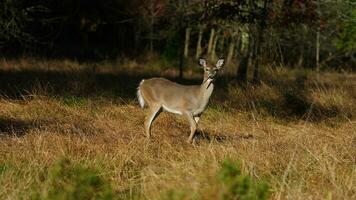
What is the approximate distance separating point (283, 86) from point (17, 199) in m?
9.08

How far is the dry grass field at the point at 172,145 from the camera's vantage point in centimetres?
557

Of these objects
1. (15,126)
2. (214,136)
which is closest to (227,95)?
(214,136)

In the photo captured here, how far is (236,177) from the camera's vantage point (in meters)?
4.56

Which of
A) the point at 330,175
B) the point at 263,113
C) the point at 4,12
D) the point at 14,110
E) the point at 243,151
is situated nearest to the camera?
the point at 330,175

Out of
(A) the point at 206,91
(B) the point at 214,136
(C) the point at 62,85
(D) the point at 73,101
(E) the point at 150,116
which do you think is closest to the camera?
(B) the point at 214,136

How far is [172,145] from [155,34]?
21.7m

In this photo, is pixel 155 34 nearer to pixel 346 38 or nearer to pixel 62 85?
pixel 346 38

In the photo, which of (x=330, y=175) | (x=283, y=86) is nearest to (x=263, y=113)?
(x=283, y=86)

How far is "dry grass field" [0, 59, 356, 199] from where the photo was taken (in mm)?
5574

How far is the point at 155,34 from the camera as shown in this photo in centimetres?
2944

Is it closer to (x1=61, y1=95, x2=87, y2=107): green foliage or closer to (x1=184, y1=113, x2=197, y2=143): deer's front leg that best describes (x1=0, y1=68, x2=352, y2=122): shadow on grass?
(x1=61, y1=95, x2=87, y2=107): green foliage

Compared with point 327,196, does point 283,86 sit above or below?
below

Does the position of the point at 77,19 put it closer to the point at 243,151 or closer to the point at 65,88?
the point at 65,88

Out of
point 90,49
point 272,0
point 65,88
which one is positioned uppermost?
point 272,0
